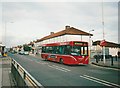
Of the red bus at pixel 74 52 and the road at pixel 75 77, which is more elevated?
the red bus at pixel 74 52

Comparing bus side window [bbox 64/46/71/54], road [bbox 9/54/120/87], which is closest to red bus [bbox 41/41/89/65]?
bus side window [bbox 64/46/71/54]

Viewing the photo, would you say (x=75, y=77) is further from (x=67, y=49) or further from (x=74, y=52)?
(x=67, y=49)

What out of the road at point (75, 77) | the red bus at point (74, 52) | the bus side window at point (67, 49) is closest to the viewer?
the road at point (75, 77)

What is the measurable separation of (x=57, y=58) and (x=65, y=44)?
11.1ft

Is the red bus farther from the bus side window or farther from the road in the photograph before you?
the road

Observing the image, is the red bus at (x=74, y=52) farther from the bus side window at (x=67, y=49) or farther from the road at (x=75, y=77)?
the road at (x=75, y=77)

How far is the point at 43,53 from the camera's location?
1380 inches

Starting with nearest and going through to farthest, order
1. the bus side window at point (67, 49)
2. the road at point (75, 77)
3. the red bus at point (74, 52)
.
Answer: the road at point (75, 77)
the red bus at point (74, 52)
the bus side window at point (67, 49)

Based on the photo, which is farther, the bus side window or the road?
the bus side window

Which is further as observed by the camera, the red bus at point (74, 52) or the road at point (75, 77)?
the red bus at point (74, 52)

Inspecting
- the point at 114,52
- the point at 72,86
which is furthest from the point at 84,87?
the point at 114,52

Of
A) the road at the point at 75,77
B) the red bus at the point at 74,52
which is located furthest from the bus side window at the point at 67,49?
the road at the point at 75,77

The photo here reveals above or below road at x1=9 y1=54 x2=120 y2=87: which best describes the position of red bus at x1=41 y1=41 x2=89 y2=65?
above

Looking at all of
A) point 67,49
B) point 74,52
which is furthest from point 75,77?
point 67,49
